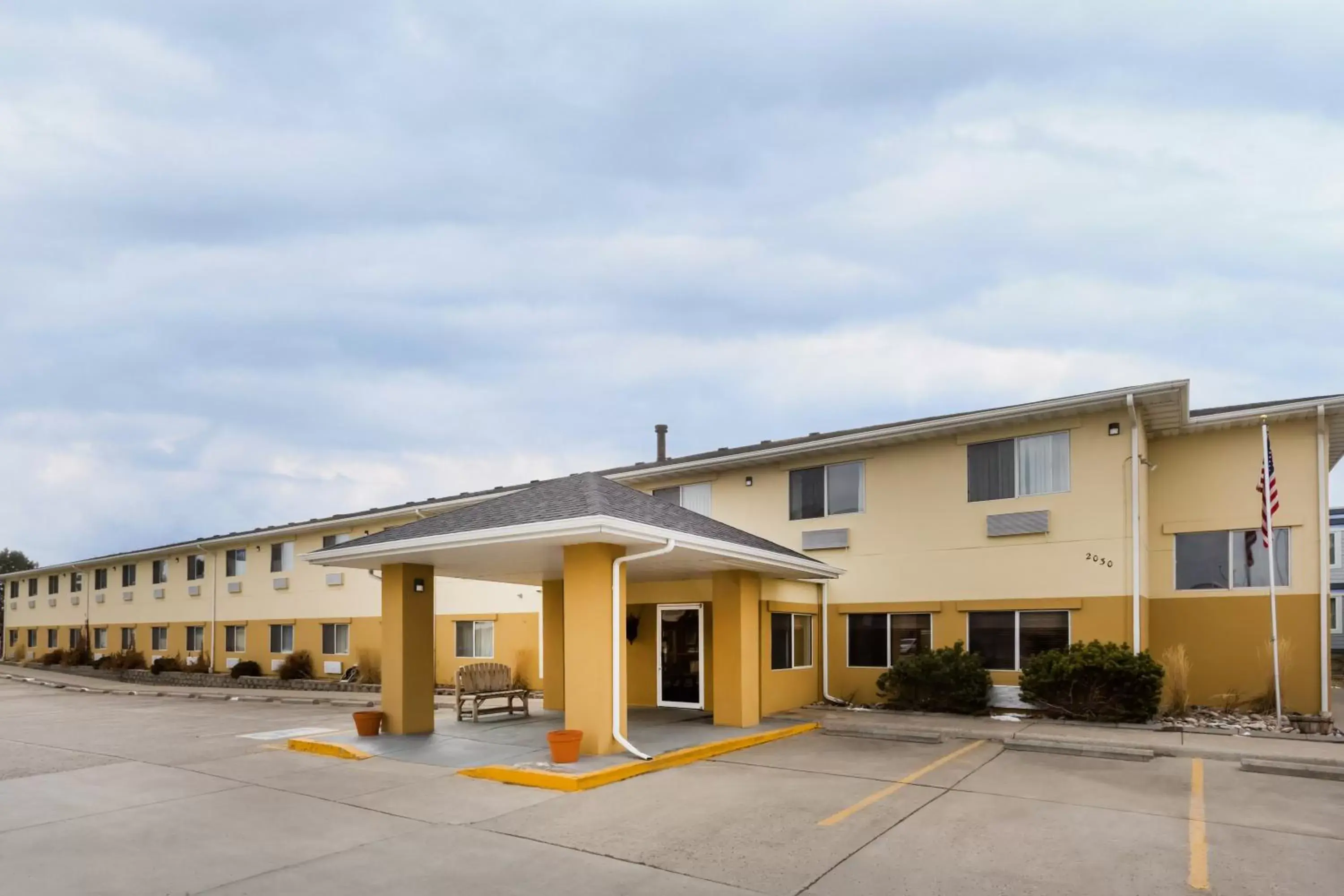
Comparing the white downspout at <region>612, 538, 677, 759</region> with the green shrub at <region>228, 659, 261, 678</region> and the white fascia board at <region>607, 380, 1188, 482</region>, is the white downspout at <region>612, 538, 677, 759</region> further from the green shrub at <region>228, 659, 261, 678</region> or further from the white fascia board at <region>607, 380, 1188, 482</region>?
the green shrub at <region>228, 659, 261, 678</region>

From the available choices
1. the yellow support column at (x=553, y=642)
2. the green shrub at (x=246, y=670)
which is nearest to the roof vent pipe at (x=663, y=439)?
the yellow support column at (x=553, y=642)

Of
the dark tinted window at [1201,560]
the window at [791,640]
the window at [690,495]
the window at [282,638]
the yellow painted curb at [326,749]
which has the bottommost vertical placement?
the window at [282,638]

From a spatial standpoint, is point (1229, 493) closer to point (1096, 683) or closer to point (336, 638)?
point (1096, 683)

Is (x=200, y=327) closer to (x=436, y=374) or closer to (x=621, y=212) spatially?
(x=436, y=374)

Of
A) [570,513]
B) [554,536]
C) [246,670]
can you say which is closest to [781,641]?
[570,513]

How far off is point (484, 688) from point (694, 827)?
8419 millimetres

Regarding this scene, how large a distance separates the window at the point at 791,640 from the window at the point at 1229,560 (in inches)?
265

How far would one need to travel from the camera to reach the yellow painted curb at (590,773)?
9.55m

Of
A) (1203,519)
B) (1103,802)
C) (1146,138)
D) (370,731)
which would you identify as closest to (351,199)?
(370,731)

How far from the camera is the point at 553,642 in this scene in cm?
1800

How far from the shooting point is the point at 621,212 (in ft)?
59.9

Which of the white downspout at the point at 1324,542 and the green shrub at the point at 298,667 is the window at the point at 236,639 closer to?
the green shrub at the point at 298,667

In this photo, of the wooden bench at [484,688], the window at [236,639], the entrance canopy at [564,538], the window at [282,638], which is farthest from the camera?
the window at [236,639]

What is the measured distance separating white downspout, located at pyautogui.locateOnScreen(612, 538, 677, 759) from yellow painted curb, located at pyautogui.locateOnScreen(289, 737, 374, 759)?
341cm
